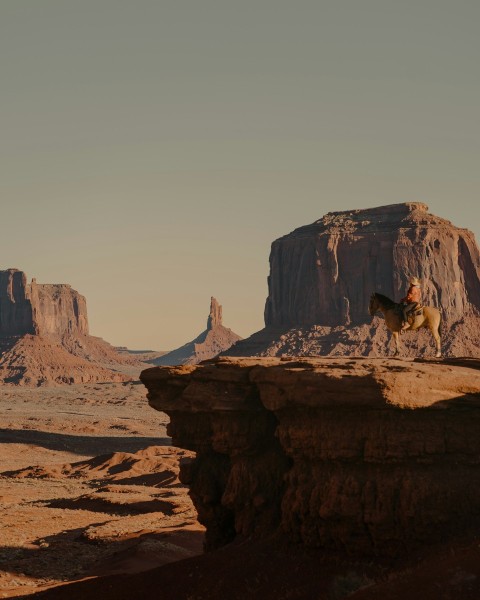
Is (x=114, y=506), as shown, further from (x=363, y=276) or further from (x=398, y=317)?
(x=363, y=276)

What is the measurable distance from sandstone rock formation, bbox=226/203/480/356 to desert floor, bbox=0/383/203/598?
28.9m

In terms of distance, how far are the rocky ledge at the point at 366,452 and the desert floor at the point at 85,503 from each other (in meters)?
6.81

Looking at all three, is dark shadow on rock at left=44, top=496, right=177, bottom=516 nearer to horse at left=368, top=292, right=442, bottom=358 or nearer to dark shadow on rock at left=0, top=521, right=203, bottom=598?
dark shadow on rock at left=0, top=521, right=203, bottom=598

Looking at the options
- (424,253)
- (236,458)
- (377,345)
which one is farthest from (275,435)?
(424,253)

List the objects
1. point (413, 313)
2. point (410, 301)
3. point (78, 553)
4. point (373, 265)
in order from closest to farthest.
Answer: point (413, 313), point (410, 301), point (78, 553), point (373, 265)

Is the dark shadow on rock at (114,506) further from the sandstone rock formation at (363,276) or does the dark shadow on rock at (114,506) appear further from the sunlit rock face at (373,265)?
the sunlit rock face at (373,265)

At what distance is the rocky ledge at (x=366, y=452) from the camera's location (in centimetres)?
1983

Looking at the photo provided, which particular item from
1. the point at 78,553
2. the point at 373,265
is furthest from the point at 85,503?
the point at 373,265

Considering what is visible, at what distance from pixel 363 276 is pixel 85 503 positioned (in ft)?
327

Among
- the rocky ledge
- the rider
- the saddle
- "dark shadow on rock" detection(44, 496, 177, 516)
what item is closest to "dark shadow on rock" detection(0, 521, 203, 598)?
the rocky ledge

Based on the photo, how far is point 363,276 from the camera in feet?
468

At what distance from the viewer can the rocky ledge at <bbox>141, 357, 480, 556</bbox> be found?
65.1ft

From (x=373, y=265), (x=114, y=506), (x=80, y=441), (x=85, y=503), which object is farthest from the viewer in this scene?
(x=373, y=265)

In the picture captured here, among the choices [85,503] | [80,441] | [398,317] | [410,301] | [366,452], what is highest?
[410,301]
